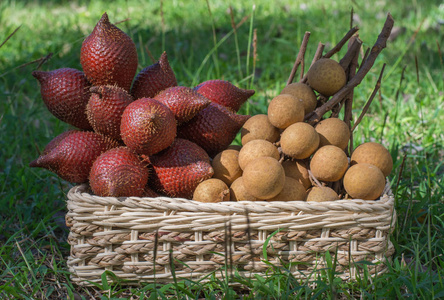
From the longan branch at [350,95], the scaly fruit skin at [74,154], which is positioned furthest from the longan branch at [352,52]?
the scaly fruit skin at [74,154]

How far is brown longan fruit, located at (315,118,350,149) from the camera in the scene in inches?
68.2

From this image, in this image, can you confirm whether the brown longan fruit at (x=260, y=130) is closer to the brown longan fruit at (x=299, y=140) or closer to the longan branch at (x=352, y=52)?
the brown longan fruit at (x=299, y=140)

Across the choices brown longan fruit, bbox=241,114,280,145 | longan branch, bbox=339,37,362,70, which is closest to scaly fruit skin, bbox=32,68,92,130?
brown longan fruit, bbox=241,114,280,145

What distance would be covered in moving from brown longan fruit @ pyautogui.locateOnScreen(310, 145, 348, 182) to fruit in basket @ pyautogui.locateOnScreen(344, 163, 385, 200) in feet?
0.14

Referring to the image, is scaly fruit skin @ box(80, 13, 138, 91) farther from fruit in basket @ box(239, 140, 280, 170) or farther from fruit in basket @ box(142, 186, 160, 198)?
fruit in basket @ box(239, 140, 280, 170)

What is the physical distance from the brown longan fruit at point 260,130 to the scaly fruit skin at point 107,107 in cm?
51

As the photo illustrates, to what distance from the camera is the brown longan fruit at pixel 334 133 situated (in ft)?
5.68

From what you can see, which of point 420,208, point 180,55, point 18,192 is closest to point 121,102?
point 18,192

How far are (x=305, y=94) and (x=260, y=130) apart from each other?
0.80 ft

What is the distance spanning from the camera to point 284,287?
4.94ft

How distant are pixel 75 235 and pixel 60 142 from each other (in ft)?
1.22

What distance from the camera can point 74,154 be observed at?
1.66 metres

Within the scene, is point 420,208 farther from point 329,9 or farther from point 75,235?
point 329,9

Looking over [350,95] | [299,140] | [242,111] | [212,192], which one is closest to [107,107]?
[212,192]
